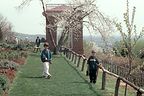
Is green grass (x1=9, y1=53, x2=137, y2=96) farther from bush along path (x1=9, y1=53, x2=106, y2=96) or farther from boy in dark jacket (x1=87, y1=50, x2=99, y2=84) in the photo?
boy in dark jacket (x1=87, y1=50, x2=99, y2=84)

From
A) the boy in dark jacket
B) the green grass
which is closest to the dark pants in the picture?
the boy in dark jacket

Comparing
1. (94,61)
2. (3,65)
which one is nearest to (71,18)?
(3,65)

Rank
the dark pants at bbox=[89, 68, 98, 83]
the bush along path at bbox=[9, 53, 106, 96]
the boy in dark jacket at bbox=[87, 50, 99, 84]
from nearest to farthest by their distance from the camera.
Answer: the bush along path at bbox=[9, 53, 106, 96]
the boy in dark jacket at bbox=[87, 50, 99, 84]
the dark pants at bbox=[89, 68, 98, 83]

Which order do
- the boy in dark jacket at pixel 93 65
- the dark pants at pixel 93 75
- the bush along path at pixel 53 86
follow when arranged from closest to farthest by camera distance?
the bush along path at pixel 53 86
the boy in dark jacket at pixel 93 65
the dark pants at pixel 93 75

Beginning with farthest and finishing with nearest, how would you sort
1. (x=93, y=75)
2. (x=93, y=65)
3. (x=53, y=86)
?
(x=93, y=75)
(x=93, y=65)
(x=53, y=86)

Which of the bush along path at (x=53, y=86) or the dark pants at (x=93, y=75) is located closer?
the bush along path at (x=53, y=86)

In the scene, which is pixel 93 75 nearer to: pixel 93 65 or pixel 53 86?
pixel 93 65

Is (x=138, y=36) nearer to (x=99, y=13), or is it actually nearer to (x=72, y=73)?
(x=72, y=73)

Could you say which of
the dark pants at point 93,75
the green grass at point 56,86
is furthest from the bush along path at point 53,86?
the dark pants at point 93,75

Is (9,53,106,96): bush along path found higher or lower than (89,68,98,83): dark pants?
lower

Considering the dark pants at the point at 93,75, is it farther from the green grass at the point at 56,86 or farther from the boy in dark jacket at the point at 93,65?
the green grass at the point at 56,86

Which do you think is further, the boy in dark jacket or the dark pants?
the dark pants

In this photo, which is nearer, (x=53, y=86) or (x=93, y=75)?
(x=53, y=86)

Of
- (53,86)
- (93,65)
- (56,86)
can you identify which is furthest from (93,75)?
(53,86)
